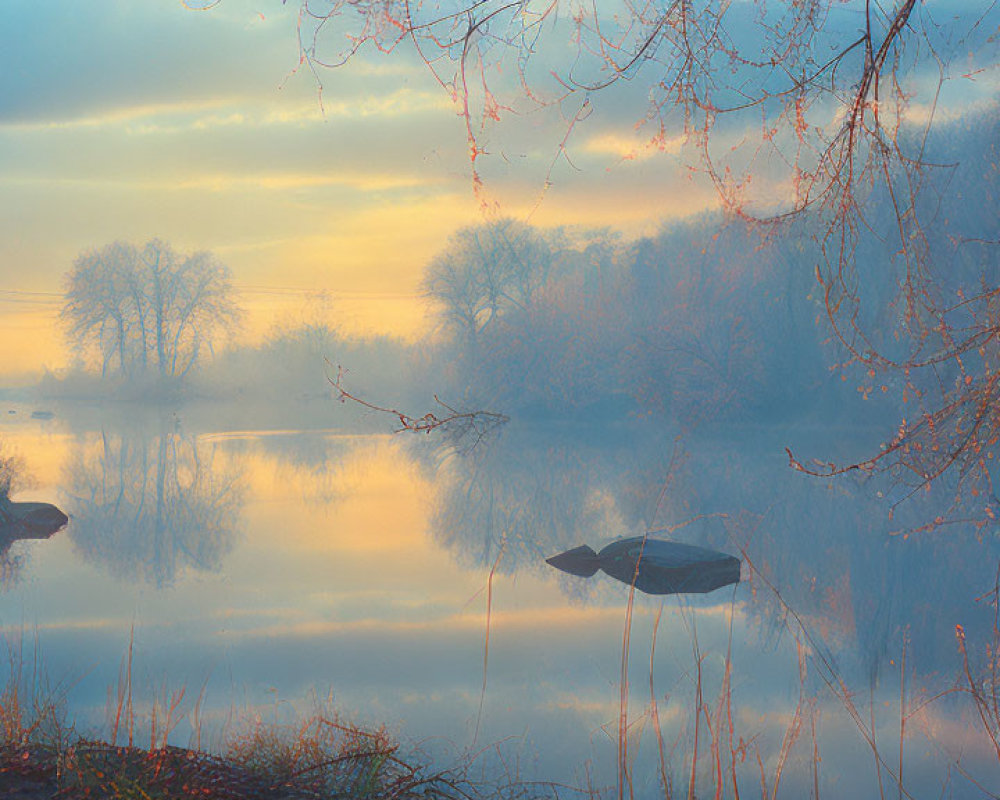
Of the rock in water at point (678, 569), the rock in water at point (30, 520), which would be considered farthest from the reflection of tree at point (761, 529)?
the rock in water at point (30, 520)

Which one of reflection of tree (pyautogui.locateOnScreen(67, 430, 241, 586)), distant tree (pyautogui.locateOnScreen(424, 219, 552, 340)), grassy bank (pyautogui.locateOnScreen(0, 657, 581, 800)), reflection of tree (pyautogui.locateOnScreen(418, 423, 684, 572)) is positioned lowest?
reflection of tree (pyautogui.locateOnScreen(67, 430, 241, 586))

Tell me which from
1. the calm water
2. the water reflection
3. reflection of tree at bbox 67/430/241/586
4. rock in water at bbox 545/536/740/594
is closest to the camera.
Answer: the calm water

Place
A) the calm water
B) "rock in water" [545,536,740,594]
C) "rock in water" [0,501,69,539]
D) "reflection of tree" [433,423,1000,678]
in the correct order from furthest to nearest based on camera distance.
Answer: "rock in water" [0,501,69,539] → "rock in water" [545,536,740,594] → "reflection of tree" [433,423,1000,678] → the calm water

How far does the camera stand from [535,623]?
894 cm

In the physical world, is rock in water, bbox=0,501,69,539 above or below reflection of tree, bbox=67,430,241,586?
above

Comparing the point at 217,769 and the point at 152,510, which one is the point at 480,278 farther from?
the point at 217,769

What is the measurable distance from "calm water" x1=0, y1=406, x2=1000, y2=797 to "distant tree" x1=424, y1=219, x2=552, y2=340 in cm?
1252

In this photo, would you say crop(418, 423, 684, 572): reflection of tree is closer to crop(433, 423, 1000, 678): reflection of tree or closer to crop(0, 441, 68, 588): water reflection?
crop(433, 423, 1000, 678): reflection of tree

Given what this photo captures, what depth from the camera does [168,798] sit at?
3127 millimetres

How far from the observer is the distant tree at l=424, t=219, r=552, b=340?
33.2 metres

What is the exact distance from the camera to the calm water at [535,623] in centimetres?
563

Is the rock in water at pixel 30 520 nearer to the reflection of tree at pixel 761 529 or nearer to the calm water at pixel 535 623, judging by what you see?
the calm water at pixel 535 623

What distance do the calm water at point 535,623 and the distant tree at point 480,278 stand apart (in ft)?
41.1

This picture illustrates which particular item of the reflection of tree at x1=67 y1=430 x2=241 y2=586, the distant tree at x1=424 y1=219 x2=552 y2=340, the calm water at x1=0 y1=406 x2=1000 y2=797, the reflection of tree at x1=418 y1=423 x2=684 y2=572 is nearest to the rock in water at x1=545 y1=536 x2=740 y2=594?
the calm water at x1=0 y1=406 x2=1000 y2=797
